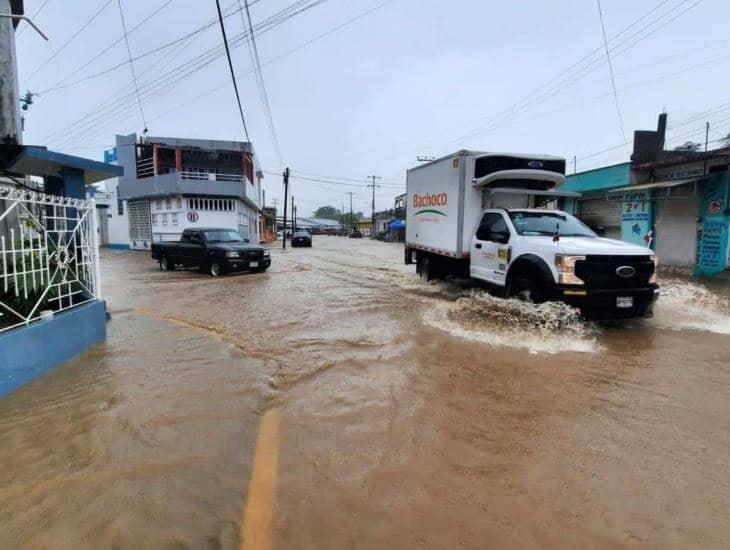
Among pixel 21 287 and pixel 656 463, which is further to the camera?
pixel 21 287

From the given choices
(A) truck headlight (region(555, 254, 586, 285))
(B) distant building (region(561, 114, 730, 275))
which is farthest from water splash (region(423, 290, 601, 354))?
(B) distant building (region(561, 114, 730, 275))

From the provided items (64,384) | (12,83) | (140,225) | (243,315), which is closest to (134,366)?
(64,384)

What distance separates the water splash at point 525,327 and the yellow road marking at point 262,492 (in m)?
3.58

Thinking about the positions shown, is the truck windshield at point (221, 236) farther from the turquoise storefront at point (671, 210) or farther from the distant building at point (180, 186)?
the turquoise storefront at point (671, 210)

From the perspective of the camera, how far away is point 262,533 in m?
2.35

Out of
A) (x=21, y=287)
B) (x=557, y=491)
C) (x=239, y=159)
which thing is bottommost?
(x=557, y=491)

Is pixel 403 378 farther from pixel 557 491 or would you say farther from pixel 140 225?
pixel 140 225

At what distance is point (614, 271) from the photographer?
608 cm

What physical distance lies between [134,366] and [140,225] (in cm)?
2945

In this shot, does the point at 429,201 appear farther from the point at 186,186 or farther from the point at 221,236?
the point at 186,186

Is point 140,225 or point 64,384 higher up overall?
point 140,225

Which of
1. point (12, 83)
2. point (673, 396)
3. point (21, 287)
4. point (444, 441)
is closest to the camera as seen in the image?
point (444, 441)

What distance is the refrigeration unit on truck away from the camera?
19.9 feet

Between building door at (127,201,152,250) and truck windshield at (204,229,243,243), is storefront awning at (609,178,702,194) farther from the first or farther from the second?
building door at (127,201,152,250)
